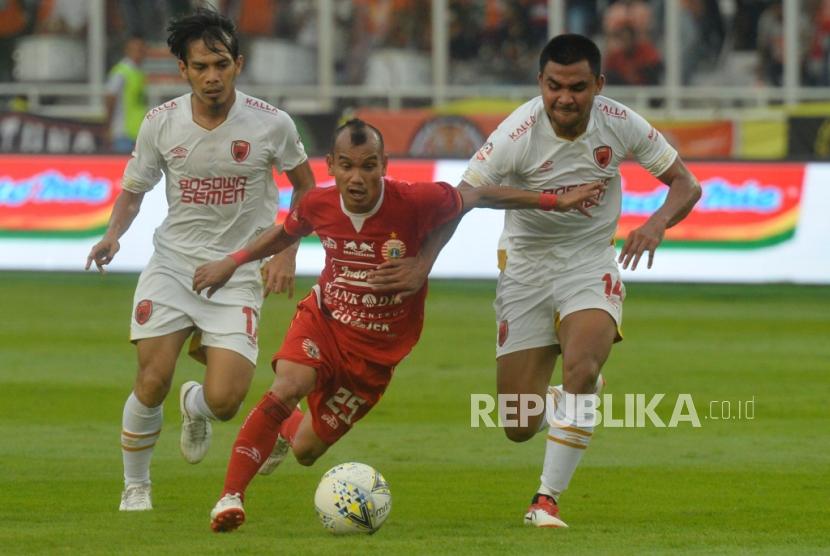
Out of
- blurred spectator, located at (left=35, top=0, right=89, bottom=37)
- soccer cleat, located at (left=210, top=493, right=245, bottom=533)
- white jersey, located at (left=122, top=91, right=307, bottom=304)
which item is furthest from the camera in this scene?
blurred spectator, located at (left=35, top=0, right=89, bottom=37)

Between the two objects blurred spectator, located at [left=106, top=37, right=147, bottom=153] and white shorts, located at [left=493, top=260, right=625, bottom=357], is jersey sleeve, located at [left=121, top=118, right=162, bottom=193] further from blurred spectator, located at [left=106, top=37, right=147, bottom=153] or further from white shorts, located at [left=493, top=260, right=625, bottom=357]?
blurred spectator, located at [left=106, top=37, right=147, bottom=153]

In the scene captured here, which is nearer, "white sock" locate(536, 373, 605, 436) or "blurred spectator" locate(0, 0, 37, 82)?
"white sock" locate(536, 373, 605, 436)

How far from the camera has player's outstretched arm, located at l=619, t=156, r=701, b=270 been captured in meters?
8.01

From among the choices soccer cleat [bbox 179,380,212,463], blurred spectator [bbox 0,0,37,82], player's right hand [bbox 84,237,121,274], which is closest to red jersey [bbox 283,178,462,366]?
player's right hand [bbox 84,237,121,274]

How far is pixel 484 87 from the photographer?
26.9 meters

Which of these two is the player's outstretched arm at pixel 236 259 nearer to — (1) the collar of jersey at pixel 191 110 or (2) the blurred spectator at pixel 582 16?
(1) the collar of jersey at pixel 191 110

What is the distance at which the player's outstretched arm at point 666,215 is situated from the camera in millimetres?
8008

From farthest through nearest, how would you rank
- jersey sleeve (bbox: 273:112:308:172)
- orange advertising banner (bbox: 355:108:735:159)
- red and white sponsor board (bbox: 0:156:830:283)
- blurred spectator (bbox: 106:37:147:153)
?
blurred spectator (bbox: 106:37:147:153)
orange advertising banner (bbox: 355:108:735:159)
red and white sponsor board (bbox: 0:156:830:283)
jersey sleeve (bbox: 273:112:308:172)

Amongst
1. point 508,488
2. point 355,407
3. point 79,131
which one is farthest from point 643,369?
point 79,131

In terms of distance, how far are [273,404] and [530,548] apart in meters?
1.32

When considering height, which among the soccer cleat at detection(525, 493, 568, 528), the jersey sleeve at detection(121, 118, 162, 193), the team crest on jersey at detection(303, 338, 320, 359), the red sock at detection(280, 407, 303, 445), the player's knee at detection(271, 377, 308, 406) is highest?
the jersey sleeve at detection(121, 118, 162, 193)

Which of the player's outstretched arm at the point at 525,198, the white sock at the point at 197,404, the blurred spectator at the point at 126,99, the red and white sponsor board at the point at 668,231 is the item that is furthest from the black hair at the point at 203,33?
the blurred spectator at the point at 126,99

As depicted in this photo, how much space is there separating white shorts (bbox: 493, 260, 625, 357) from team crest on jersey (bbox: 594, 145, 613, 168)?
0.48 metres

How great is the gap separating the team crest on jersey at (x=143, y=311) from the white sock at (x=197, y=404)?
452 mm
